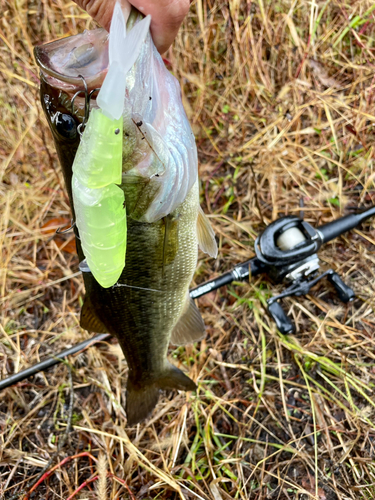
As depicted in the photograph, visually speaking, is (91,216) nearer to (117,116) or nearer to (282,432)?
(117,116)

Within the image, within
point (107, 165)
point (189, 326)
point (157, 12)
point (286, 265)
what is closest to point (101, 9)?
point (157, 12)

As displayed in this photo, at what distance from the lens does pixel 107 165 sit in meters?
1.06

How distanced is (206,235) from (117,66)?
948mm

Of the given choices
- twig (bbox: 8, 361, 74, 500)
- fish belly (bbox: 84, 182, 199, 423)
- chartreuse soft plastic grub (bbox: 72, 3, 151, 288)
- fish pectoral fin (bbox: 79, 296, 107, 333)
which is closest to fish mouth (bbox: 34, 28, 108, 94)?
chartreuse soft plastic grub (bbox: 72, 3, 151, 288)

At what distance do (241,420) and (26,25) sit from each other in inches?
146

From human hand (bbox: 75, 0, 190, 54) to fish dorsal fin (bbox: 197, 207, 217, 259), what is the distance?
76 cm

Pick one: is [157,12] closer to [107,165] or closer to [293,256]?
[107,165]

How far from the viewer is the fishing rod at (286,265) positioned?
2250 millimetres

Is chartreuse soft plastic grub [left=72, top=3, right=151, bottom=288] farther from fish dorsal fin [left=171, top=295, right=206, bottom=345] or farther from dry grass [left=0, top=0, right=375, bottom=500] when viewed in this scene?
dry grass [left=0, top=0, right=375, bottom=500]

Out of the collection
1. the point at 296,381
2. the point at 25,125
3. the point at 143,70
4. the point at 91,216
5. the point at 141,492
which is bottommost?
the point at 141,492

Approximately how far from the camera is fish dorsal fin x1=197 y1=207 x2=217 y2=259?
1730 mm

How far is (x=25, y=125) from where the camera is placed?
3309 mm

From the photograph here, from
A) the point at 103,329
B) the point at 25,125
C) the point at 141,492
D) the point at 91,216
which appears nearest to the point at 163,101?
the point at 91,216

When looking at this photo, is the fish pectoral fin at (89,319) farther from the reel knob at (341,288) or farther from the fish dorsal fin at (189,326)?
the reel knob at (341,288)
